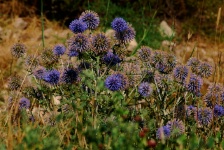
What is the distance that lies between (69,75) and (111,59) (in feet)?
0.85

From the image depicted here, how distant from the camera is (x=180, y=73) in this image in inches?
127

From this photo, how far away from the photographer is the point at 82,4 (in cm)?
786

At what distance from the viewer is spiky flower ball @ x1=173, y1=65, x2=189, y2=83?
323 cm

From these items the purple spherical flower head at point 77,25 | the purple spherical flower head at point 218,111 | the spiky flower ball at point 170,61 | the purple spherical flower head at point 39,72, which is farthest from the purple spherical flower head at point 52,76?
the purple spherical flower head at point 218,111

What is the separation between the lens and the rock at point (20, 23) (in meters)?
7.46

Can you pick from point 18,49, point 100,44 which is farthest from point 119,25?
point 18,49

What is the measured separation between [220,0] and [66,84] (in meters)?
4.87

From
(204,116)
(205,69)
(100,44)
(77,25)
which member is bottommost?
(204,116)

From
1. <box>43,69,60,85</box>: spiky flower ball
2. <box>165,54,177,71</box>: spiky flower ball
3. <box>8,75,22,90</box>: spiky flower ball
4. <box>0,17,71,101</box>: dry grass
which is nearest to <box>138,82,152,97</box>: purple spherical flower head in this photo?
<box>165,54,177,71</box>: spiky flower ball

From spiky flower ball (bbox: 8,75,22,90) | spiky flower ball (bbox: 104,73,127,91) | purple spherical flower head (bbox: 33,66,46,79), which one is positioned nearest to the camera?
spiky flower ball (bbox: 104,73,127,91)

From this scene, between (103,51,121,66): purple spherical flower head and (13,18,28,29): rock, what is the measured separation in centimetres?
435

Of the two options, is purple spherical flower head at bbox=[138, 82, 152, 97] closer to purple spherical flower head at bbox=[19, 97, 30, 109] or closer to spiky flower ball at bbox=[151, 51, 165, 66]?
spiky flower ball at bbox=[151, 51, 165, 66]

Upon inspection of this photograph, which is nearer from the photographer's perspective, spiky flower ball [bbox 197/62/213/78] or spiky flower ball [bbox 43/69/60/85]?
spiky flower ball [bbox 43/69/60/85]

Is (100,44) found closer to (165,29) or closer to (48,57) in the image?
(48,57)
